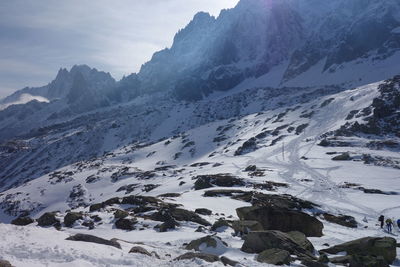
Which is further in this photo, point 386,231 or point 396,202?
point 396,202

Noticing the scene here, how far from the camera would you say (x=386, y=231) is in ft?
101

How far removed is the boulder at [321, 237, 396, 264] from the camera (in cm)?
2139

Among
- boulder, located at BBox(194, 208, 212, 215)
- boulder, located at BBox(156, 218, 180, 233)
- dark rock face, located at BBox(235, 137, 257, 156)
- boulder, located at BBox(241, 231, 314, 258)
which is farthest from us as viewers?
dark rock face, located at BBox(235, 137, 257, 156)

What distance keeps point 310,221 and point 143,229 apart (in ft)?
42.7

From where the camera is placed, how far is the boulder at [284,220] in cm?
2741

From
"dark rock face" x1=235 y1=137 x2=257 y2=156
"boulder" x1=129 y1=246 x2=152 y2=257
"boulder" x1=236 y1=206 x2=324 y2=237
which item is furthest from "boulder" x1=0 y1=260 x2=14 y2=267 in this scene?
"dark rock face" x1=235 y1=137 x2=257 y2=156

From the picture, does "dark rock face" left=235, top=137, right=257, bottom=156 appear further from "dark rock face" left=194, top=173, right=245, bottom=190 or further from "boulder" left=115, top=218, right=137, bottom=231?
"boulder" left=115, top=218, right=137, bottom=231

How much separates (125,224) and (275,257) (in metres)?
12.8

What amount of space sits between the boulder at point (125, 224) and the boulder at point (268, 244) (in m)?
9.80

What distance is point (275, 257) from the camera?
58.5ft

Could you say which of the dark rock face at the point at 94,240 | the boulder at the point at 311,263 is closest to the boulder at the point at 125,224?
the dark rock face at the point at 94,240

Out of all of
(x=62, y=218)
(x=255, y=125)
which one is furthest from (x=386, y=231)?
(x=255, y=125)

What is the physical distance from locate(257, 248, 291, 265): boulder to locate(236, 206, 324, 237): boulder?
29.2 ft

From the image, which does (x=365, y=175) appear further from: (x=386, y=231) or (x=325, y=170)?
(x=386, y=231)
